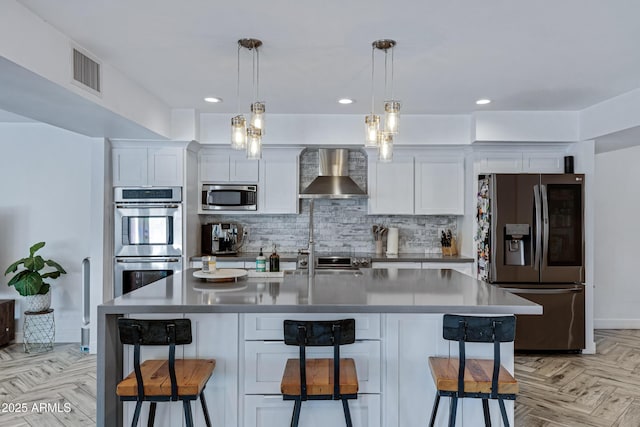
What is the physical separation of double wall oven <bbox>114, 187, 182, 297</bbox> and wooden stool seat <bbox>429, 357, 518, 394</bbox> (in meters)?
3.18

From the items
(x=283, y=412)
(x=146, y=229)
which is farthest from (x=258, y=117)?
(x=146, y=229)

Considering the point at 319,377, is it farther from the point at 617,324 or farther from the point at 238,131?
the point at 617,324

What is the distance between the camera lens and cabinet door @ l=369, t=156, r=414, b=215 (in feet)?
16.2

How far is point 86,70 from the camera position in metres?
2.83

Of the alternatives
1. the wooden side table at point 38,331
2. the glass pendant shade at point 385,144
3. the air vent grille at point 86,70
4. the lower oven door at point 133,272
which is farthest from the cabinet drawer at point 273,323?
the wooden side table at point 38,331

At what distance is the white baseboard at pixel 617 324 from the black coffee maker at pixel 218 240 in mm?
4680

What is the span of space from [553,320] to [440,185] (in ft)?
5.94

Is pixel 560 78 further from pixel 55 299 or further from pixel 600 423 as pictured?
pixel 55 299

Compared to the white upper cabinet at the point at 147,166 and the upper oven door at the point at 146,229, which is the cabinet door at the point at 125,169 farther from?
the upper oven door at the point at 146,229

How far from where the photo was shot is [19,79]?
2.40 metres

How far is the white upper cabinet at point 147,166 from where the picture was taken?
14.9 feet

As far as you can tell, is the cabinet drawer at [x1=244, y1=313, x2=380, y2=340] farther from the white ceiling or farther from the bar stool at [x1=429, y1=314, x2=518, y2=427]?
the white ceiling

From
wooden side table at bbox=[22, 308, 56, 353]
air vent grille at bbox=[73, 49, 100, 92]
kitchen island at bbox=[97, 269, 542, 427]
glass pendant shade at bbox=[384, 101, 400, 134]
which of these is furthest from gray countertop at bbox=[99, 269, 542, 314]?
wooden side table at bbox=[22, 308, 56, 353]

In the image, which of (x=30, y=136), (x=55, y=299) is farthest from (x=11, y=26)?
(x=55, y=299)
